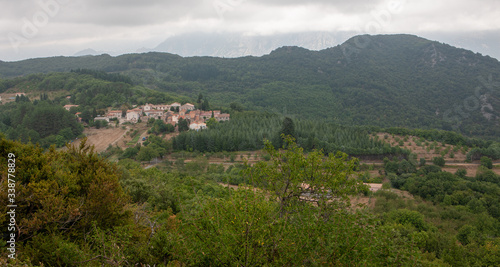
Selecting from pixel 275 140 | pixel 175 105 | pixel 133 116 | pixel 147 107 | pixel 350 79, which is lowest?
pixel 275 140

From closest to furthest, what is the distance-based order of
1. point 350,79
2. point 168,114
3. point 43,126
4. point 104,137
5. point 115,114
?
point 43,126 < point 104,137 < point 168,114 < point 115,114 < point 350,79

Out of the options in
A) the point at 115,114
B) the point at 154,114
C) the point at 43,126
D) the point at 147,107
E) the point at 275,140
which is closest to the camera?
the point at 275,140

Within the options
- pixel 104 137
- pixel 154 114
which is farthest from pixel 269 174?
pixel 154 114

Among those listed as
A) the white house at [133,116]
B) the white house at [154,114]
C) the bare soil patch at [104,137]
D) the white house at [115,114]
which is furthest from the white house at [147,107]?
the bare soil patch at [104,137]

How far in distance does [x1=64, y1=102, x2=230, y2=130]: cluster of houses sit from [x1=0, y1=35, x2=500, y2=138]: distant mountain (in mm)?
15186

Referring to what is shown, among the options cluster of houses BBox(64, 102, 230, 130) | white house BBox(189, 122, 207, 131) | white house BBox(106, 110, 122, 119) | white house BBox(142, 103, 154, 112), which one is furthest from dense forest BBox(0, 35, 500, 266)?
white house BBox(106, 110, 122, 119)

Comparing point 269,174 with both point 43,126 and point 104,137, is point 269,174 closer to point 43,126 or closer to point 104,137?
point 104,137

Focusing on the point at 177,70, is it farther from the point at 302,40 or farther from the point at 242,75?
the point at 302,40

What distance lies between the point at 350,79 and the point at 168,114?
263 ft

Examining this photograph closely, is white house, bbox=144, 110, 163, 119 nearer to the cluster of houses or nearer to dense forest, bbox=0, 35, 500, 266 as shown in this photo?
the cluster of houses

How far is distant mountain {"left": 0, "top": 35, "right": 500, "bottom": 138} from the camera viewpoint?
76.9m

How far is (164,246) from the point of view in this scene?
571 centimetres

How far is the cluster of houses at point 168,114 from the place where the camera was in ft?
160

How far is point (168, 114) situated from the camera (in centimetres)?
5194
